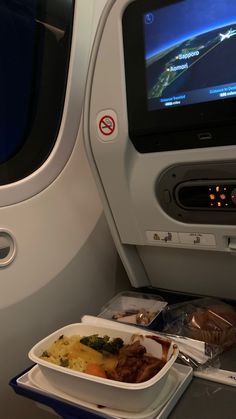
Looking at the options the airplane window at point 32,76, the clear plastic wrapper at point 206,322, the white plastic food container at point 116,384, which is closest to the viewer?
the white plastic food container at point 116,384

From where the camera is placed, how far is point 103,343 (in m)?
0.89

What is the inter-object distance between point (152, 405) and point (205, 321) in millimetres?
303

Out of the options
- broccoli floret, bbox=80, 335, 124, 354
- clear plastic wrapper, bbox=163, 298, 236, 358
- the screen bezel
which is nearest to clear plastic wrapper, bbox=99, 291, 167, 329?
clear plastic wrapper, bbox=163, 298, 236, 358

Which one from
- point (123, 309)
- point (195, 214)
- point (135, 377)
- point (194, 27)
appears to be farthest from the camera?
point (123, 309)

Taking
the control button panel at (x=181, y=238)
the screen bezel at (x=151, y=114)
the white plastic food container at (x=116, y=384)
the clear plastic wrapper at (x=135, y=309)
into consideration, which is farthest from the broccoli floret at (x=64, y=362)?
the screen bezel at (x=151, y=114)

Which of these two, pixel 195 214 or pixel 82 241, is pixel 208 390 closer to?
pixel 195 214

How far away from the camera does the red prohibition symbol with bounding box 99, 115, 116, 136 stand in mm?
1003

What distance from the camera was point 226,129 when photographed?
2.84 ft

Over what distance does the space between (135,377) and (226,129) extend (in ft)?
1.78

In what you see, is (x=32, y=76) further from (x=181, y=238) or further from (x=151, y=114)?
(x=181, y=238)

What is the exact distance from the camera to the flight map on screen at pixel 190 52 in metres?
0.84

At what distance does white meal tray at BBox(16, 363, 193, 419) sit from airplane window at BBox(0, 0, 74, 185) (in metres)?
0.54

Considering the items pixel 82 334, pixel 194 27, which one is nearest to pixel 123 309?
pixel 82 334

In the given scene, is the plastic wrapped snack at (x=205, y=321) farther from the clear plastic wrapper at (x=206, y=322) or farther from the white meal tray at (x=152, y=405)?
the white meal tray at (x=152, y=405)
